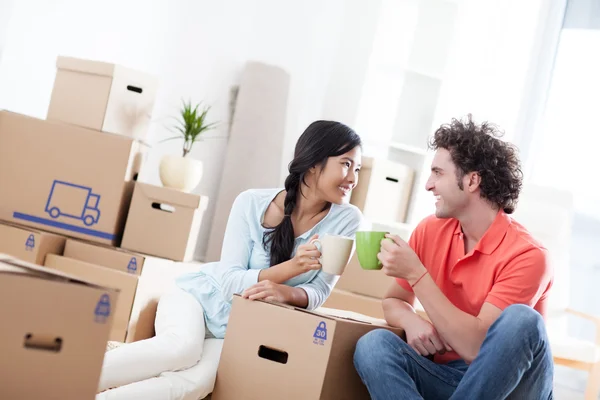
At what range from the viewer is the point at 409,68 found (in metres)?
3.84

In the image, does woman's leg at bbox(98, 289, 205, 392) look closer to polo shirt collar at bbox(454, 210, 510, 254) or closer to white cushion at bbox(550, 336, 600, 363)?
polo shirt collar at bbox(454, 210, 510, 254)

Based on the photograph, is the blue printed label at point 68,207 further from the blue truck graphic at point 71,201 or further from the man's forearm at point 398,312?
the man's forearm at point 398,312

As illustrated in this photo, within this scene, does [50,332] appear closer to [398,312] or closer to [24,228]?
[398,312]

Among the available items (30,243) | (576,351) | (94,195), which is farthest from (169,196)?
(576,351)

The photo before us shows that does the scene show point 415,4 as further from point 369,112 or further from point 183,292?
point 183,292

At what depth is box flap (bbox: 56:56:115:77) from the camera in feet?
8.70

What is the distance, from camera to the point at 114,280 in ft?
8.02

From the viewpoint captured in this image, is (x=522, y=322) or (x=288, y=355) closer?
(x=522, y=322)

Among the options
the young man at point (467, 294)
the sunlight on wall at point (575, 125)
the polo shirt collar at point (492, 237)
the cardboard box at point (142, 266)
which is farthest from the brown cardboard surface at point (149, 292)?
the sunlight on wall at point (575, 125)

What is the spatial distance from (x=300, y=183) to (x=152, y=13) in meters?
1.79

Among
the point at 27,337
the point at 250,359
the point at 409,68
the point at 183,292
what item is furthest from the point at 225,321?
the point at 409,68

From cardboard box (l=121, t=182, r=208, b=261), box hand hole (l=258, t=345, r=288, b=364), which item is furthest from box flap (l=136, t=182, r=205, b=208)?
box hand hole (l=258, t=345, r=288, b=364)

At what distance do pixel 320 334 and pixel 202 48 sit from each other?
241 cm

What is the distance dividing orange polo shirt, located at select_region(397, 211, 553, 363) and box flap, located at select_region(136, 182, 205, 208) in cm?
101
